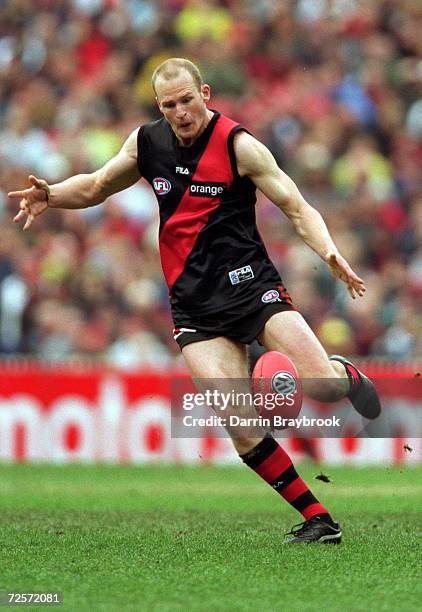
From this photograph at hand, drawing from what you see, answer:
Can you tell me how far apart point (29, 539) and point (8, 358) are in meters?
7.10

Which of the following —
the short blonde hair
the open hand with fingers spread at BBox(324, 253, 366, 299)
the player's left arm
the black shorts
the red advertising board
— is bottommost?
the red advertising board

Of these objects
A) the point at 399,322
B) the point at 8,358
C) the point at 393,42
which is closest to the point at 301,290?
the point at 399,322

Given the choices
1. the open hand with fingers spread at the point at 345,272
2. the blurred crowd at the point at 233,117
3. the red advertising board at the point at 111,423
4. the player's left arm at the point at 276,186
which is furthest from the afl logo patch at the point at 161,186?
the blurred crowd at the point at 233,117

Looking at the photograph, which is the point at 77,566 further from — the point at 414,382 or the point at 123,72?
the point at 123,72

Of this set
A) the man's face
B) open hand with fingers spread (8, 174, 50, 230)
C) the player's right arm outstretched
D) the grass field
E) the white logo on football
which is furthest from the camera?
open hand with fingers spread (8, 174, 50, 230)

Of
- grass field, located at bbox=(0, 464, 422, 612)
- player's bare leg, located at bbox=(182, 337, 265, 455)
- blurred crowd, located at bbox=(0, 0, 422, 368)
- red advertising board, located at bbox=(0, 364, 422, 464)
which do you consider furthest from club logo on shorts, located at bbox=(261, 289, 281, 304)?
blurred crowd, located at bbox=(0, 0, 422, 368)

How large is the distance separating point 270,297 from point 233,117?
30.0ft

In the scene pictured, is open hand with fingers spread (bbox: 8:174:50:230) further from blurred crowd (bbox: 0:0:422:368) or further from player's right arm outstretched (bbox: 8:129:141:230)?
blurred crowd (bbox: 0:0:422:368)

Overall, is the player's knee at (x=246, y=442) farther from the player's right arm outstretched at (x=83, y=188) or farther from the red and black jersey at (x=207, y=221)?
the player's right arm outstretched at (x=83, y=188)

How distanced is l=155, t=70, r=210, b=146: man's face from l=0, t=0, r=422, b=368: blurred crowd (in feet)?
22.0

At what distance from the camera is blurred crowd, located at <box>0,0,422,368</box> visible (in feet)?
47.9

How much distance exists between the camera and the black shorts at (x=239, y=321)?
7500mm

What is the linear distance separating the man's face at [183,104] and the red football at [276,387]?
130 cm

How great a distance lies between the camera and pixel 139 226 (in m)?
15.8
